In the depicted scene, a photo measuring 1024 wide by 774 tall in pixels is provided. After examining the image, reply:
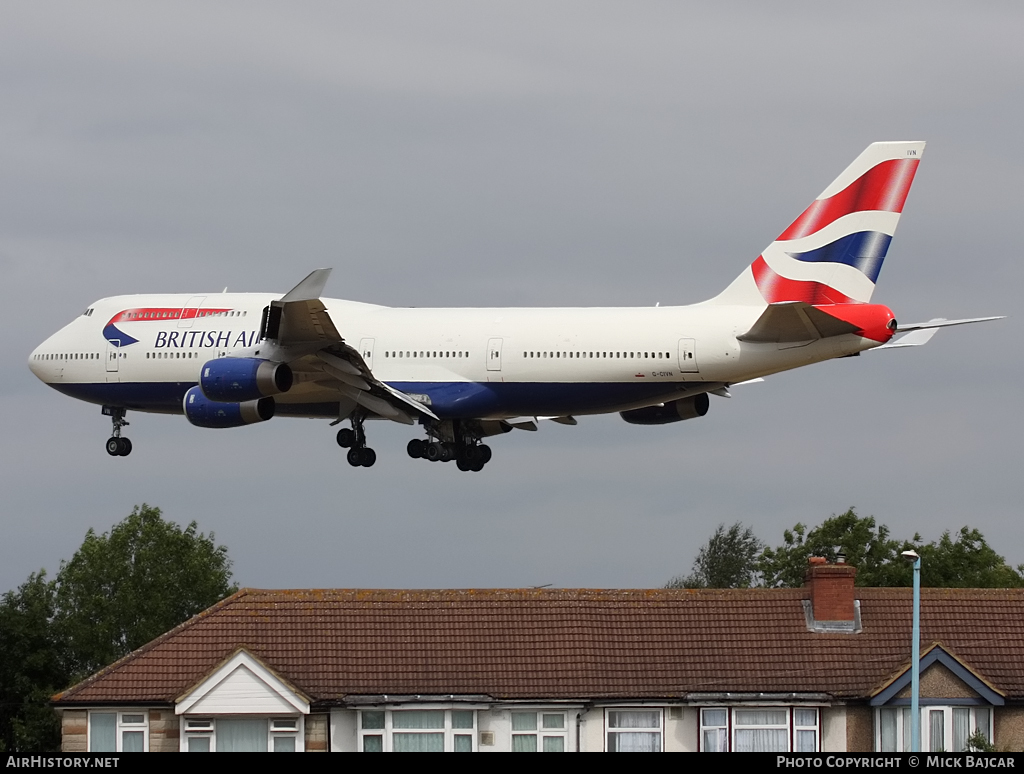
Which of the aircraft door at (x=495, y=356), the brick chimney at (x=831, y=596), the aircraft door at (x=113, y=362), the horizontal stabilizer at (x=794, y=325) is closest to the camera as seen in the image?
the brick chimney at (x=831, y=596)

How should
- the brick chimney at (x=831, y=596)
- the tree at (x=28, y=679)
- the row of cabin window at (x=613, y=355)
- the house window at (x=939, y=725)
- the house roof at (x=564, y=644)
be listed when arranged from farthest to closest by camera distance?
the tree at (x=28, y=679) → the row of cabin window at (x=613, y=355) → the brick chimney at (x=831, y=596) → the house roof at (x=564, y=644) → the house window at (x=939, y=725)

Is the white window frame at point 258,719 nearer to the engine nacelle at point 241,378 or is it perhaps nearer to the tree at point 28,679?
the engine nacelle at point 241,378

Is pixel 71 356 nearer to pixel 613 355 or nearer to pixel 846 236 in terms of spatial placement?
pixel 613 355

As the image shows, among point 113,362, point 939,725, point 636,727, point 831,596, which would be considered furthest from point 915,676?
point 113,362

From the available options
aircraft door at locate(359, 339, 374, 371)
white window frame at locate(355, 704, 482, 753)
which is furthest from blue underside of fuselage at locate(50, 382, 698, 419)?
white window frame at locate(355, 704, 482, 753)

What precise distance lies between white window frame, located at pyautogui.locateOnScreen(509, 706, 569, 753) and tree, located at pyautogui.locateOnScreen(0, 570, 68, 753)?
88.3 feet

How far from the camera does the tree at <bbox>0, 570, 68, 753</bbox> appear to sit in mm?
77375

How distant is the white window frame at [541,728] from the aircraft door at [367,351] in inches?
665

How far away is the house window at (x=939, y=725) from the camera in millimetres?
54688

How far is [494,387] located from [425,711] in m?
13.9

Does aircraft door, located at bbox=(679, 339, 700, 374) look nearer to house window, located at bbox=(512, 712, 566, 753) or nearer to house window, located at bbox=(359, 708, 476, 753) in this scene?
house window, located at bbox=(512, 712, 566, 753)

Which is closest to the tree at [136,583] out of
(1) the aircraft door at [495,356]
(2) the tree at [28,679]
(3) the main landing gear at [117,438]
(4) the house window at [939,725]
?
(2) the tree at [28,679]

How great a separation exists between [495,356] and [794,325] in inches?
392

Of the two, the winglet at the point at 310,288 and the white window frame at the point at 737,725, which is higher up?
the winglet at the point at 310,288
